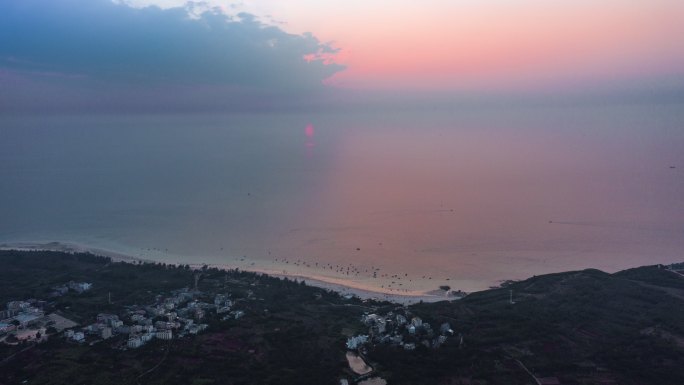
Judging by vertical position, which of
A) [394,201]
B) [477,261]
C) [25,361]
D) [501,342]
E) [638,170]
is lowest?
[25,361]

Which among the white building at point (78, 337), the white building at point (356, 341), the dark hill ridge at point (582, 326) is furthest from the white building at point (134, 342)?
the dark hill ridge at point (582, 326)

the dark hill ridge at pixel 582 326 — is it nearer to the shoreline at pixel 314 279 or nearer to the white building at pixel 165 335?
the shoreline at pixel 314 279

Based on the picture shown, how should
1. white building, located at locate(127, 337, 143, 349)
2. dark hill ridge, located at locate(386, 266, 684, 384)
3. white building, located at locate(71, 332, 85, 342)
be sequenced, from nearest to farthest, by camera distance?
dark hill ridge, located at locate(386, 266, 684, 384) → white building, located at locate(127, 337, 143, 349) → white building, located at locate(71, 332, 85, 342)

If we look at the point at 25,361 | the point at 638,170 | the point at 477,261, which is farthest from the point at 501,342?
the point at 638,170

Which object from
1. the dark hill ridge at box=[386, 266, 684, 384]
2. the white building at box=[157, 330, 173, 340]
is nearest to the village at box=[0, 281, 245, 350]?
the white building at box=[157, 330, 173, 340]

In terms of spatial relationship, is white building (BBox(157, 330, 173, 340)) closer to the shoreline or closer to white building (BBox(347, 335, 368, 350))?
white building (BBox(347, 335, 368, 350))

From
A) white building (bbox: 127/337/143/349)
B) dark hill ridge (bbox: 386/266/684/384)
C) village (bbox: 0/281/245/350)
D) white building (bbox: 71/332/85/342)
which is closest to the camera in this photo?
dark hill ridge (bbox: 386/266/684/384)

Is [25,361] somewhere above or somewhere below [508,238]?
below

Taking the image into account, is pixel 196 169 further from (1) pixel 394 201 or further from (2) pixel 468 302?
(2) pixel 468 302
